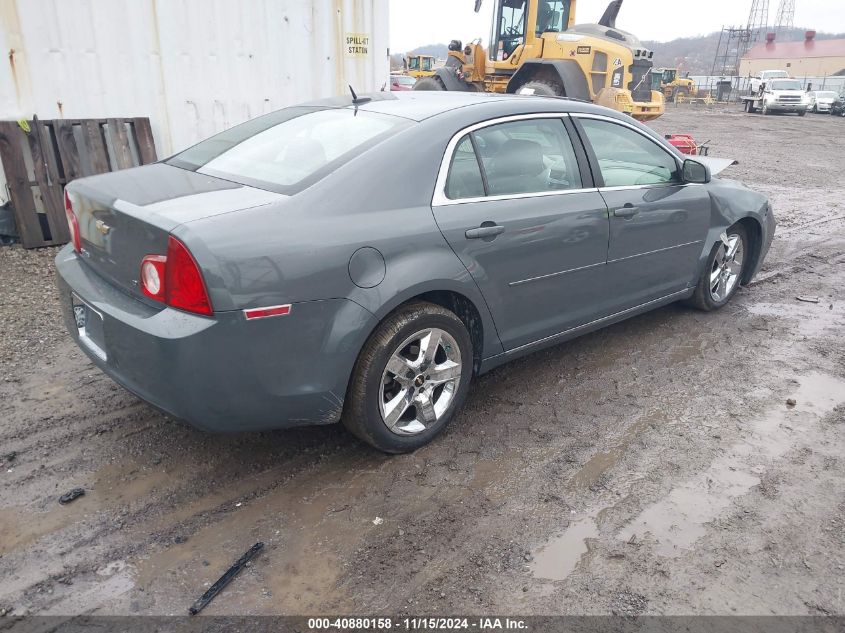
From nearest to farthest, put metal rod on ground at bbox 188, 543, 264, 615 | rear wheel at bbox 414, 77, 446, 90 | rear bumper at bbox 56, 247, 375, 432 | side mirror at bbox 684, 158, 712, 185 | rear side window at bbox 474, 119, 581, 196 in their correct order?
metal rod on ground at bbox 188, 543, 264, 615 < rear bumper at bbox 56, 247, 375, 432 < rear side window at bbox 474, 119, 581, 196 < side mirror at bbox 684, 158, 712, 185 < rear wheel at bbox 414, 77, 446, 90

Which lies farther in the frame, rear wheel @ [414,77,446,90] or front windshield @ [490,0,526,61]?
rear wheel @ [414,77,446,90]

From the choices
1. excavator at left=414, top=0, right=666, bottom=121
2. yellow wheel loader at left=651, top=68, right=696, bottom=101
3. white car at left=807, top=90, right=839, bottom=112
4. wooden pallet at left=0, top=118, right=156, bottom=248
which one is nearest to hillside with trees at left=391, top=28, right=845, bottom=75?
yellow wheel loader at left=651, top=68, right=696, bottom=101

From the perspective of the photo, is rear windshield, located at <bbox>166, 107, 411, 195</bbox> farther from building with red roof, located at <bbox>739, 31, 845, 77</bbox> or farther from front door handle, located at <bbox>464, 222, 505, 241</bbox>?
building with red roof, located at <bbox>739, 31, 845, 77</bbox>

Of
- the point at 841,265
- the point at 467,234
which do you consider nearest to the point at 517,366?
the point at 467,234

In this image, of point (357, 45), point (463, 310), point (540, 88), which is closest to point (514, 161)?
point (463, 310)

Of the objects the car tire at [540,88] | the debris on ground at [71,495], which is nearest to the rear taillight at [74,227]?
the debris on ground at [71,495]

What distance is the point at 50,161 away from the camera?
6.21m

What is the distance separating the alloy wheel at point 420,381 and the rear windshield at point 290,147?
0.90 metres

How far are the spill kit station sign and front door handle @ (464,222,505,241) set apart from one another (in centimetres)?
598

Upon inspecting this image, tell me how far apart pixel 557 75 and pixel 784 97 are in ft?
87.7

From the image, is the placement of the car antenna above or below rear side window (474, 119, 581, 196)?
above

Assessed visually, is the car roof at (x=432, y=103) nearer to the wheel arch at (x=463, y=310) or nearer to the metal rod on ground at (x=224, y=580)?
the wheel arch at (x=463, y=310)

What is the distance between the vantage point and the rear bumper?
252 cm

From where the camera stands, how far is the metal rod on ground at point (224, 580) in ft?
7.55
